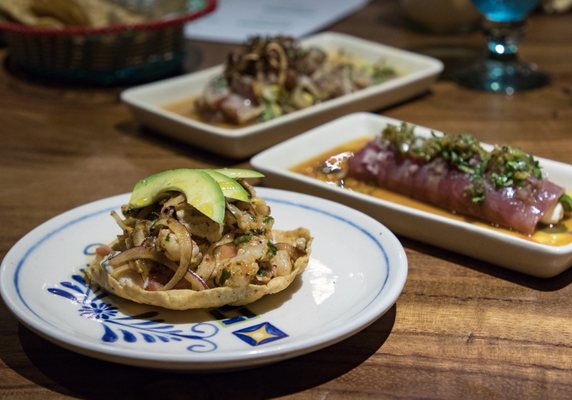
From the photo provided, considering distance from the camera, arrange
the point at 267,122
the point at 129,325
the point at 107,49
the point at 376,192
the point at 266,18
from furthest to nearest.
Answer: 1. the point at 266,18
2. the point at 107,49
3. the point at 267,122
4. the point at 376,192
5. the point at 129,325

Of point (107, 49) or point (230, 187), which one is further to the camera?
point (107, 49)

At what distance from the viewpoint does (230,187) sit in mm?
1654

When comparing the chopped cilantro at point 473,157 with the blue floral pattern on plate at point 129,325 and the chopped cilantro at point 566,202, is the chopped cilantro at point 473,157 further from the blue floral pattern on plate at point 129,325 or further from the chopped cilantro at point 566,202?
the blue floral pattern on plate at point 129,325

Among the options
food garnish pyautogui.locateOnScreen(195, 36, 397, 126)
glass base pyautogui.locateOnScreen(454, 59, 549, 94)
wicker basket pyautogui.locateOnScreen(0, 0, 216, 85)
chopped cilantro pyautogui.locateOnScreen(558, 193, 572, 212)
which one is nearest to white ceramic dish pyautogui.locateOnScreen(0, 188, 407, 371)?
chopped cilantro pyautogui.locateOnScreen(558, 193, 572, 212)

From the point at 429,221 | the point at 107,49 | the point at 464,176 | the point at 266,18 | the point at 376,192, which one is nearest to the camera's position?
the point at 429,221

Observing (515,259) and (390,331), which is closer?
(390,331)

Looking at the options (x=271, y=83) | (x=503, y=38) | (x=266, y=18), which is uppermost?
(x=503, y=38)

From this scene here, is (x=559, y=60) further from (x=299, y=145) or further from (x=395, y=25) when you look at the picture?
(x=299, y=145)

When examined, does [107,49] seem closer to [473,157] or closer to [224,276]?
[473,157]

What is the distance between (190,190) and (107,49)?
1.81 m

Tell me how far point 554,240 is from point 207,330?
0.85 metres

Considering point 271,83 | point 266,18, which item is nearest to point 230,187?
point 271,83

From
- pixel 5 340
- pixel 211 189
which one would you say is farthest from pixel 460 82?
pixel 5 340

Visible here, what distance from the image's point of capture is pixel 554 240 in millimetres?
1905
